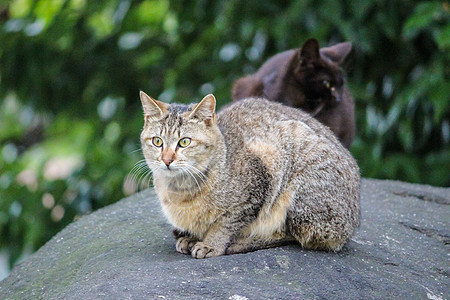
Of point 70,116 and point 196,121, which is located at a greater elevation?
point 196,121

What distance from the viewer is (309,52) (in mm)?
5676

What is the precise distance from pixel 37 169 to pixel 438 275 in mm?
4691

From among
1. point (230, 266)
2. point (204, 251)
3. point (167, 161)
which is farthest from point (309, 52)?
point (230, 266)

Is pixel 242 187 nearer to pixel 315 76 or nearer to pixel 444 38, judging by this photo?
pixel 315 76

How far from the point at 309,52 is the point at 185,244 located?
8.27ft

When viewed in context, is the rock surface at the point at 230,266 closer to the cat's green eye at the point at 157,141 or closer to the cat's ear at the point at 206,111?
the cat's green eye at the point at 157,141

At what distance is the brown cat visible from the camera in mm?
5711

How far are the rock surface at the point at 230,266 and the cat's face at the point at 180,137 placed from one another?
54cm

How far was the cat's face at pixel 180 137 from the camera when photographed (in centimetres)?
369

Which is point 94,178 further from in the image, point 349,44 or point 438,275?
point 438,275

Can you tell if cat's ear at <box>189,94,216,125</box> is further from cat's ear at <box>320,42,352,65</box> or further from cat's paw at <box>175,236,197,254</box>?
cat's ear at <box>320,42,352,65</box>

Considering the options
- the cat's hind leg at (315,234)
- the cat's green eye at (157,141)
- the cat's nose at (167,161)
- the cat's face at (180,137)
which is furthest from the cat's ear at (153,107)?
the cat's hind leg at (315,234)

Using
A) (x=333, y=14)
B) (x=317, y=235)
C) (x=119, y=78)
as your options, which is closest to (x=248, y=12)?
(x=333, y=14)

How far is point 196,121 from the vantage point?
3.85 meters
